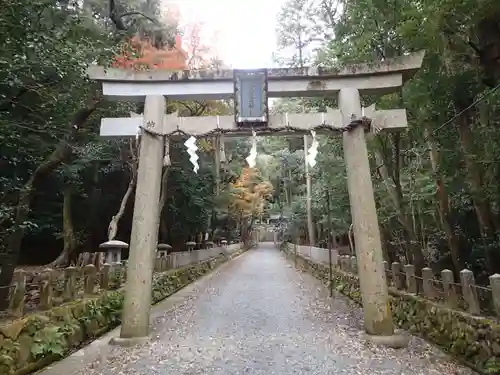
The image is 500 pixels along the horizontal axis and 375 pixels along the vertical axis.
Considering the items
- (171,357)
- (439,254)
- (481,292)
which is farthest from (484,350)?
(439,254)

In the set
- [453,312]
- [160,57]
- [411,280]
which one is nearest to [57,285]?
[453,312]

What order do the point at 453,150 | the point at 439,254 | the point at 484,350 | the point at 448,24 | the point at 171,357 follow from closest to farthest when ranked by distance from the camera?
the point at 484,350 → the point at 171,357 → the point at 448,24 → the point at 453,150 → the point at 439,254

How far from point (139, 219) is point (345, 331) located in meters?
4.26

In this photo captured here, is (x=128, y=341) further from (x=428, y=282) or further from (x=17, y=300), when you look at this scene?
(x=428, y=282)

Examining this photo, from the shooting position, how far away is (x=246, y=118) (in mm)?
7508

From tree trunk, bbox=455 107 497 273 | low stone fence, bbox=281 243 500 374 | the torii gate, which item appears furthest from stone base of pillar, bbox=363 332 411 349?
tree trunk, bbox=455 107 497 273

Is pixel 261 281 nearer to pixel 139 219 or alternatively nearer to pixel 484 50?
pixel 139 219

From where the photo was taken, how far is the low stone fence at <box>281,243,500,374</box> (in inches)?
206

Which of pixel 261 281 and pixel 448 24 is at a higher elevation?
pixel 448 24

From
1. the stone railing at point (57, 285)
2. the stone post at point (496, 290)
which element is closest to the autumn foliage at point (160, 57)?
the stone railing at point (57, 285)

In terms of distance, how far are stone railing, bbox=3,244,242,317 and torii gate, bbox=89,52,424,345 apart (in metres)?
1.28

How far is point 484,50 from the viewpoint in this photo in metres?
7.67

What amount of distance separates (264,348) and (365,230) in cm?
256

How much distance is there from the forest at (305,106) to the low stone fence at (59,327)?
5.28 ft
